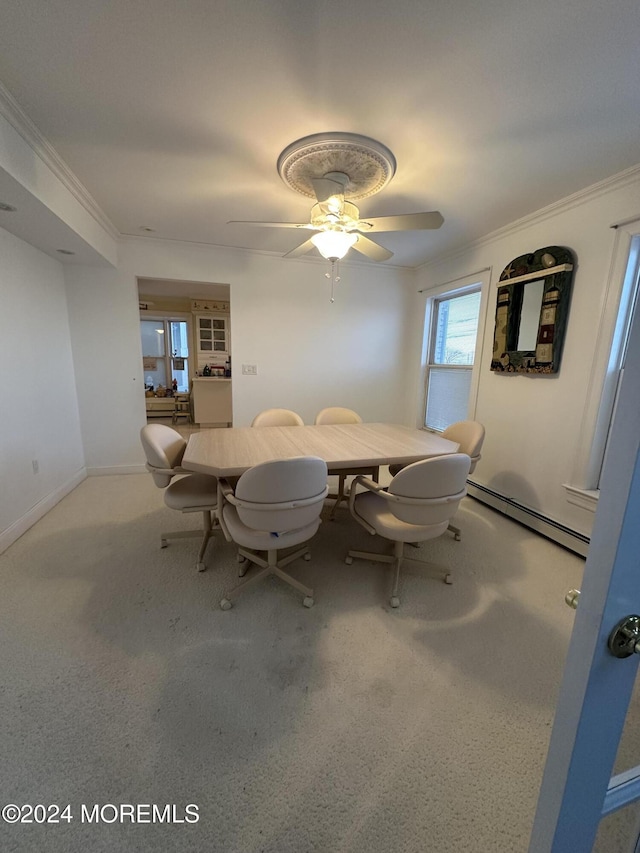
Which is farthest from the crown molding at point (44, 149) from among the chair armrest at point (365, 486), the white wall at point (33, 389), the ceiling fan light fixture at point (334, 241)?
the chair armrest at point (365, 486)

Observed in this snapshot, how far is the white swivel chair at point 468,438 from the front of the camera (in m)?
2.48

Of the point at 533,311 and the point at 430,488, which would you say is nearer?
the point at 430,488

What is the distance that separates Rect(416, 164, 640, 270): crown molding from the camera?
82.5 inches

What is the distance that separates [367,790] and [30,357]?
338 centimetres

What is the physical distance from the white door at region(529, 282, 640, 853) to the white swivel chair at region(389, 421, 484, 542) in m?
1.89

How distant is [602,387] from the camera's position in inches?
90.9

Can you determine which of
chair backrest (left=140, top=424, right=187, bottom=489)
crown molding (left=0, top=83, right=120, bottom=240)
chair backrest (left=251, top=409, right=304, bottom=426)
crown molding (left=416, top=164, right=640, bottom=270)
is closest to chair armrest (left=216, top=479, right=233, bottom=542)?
chair backrest (left=140, top=424, right=187, bottom=489)

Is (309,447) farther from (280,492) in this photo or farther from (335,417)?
(335,417)

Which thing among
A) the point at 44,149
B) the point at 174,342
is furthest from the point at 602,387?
the point at 174,342

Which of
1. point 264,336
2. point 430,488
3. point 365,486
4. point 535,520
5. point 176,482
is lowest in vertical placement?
point 535,520

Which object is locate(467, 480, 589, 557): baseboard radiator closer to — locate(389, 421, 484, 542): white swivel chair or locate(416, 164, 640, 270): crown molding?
locate(389, 421, 484, 542): white swivel chair

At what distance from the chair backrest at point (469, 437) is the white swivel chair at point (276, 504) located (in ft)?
4.15

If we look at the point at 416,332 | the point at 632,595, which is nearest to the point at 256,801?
the point at 632,595

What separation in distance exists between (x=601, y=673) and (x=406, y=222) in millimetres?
2186
